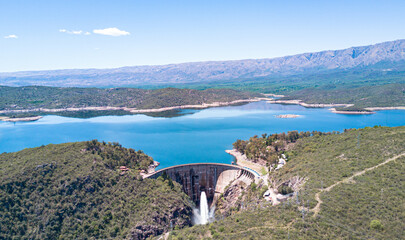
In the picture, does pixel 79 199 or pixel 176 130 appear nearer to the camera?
pixel 79 199

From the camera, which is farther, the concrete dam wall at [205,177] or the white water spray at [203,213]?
the concrete dam wall at [205,177]

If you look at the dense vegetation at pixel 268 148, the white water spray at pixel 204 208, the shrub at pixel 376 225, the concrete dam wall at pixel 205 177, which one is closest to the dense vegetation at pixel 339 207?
the shrub at pixel 376 225

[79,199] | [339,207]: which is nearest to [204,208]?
[79,199]

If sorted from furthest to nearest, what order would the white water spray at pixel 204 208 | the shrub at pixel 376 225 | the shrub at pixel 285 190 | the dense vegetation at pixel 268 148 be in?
1. the dense vegetation at pixel 268 148
2. the white water spray at pixel 204 208
3. the shrub at pixel 285 190
4. the shrub at pixel 376 225

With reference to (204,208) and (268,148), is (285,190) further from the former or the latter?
(268,148)

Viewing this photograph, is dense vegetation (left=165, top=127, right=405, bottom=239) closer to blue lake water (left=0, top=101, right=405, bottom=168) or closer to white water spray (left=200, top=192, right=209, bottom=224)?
white water spray (left=200, top=192, right=209, bottom=224)

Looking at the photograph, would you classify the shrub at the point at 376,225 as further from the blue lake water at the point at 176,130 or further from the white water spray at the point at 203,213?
the blue lake water at the point at 176,130
